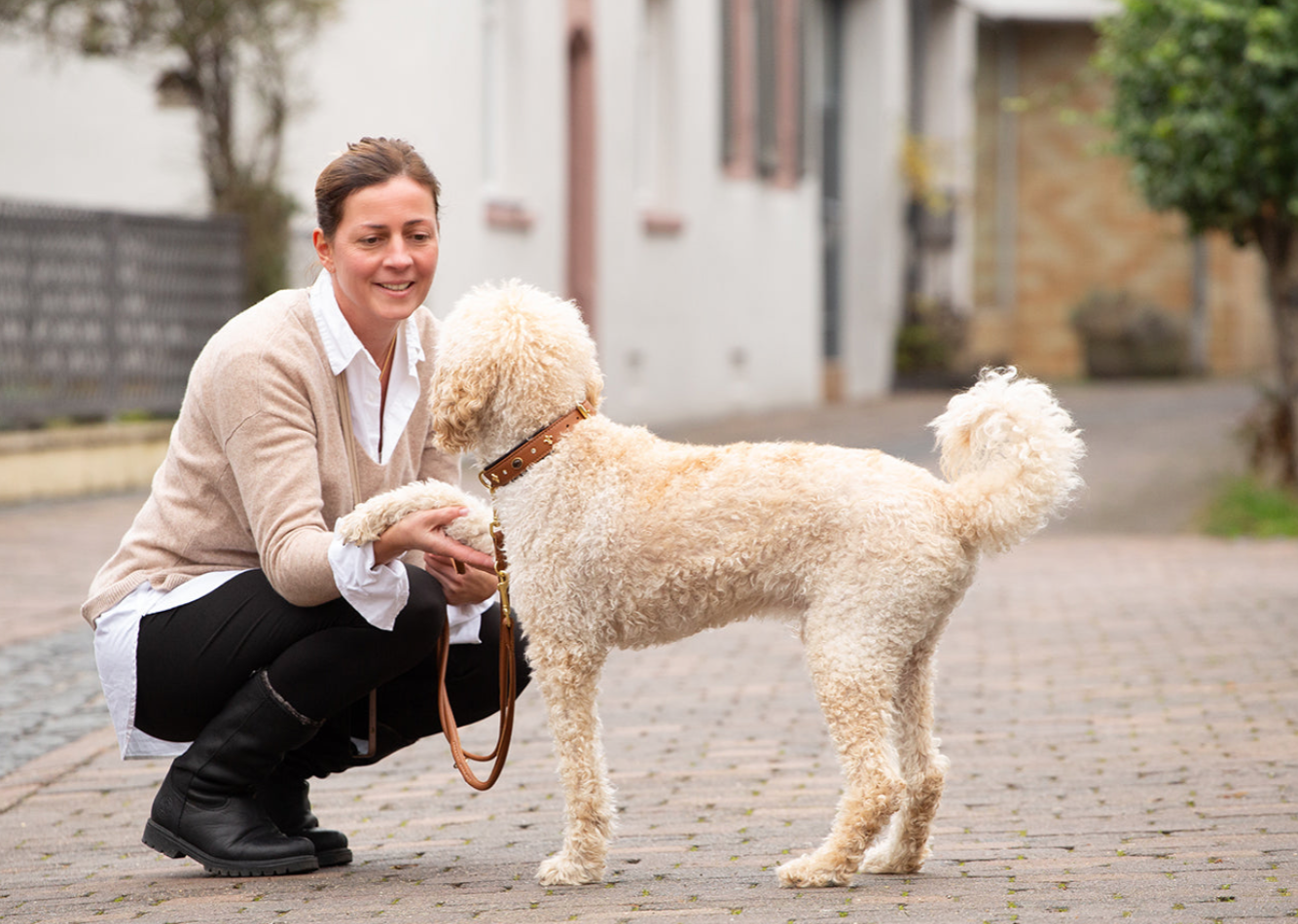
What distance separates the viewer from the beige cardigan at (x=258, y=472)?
13.4 ft

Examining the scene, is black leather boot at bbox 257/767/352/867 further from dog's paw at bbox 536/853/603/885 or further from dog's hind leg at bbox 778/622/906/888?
dog's hind leg at bbox 778/622/906/888

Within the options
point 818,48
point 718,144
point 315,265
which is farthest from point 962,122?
point 315,265

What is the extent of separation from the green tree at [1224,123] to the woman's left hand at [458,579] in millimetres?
7937

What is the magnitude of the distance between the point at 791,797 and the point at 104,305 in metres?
Result: 9.45

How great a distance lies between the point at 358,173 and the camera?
4.22 m

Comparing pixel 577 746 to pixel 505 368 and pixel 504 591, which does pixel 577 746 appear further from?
pixel 505 368

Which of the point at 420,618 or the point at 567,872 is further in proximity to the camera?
the point at 420,618

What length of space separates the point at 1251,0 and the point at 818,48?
15664 mm

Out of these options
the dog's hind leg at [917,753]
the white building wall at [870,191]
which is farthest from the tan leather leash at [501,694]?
the white building wall at [870,191]

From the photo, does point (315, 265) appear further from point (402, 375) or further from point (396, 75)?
point (396, 75)

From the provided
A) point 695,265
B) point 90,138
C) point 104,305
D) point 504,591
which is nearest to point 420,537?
point 504,591

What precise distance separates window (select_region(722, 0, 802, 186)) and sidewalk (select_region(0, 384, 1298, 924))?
1383 cm

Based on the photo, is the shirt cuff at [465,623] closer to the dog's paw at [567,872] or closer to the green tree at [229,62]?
the dog's paw at [567,872]

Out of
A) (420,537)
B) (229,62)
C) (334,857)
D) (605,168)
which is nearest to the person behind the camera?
(420,537)
